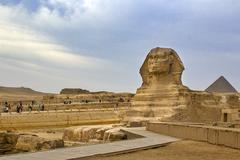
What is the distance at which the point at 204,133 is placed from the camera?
11.9 metres

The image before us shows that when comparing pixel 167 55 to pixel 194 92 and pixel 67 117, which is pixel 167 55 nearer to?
pixel 194 92

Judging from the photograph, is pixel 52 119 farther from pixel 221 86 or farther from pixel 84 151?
pixel 221 86

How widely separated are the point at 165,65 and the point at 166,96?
194 centimetres

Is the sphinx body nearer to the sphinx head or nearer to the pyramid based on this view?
the sphinx head

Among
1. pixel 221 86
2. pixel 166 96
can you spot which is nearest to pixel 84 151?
pixel 166 96

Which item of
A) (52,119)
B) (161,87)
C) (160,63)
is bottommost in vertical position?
(52,119)

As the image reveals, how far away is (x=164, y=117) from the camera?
77.7 feet

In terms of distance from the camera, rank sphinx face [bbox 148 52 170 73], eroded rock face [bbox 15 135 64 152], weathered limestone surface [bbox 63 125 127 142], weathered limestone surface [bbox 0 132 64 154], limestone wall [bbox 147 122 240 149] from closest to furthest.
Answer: limestone wall [bbox 147 122 240 149]
eroded rock face [bbox 15 135 64 152]
weathered limestone surface [bbox 0 132 64 154]
weathered limestone surface [bbox 63 125 127 142]
sphinx face [bbox 148 52 170 73]

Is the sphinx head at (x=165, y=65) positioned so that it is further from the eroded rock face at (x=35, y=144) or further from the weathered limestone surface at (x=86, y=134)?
the eroded rock face at (x=35, y=144)

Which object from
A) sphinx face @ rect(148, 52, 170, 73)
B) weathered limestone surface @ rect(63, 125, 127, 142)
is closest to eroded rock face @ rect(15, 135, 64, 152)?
weathered limestone surface @ rect(63, 125, 127, 142)

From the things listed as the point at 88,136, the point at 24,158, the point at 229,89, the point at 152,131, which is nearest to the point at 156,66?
the point at 88,136

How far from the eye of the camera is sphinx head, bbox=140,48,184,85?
25.5m

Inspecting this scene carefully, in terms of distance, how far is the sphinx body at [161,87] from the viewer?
975 inches

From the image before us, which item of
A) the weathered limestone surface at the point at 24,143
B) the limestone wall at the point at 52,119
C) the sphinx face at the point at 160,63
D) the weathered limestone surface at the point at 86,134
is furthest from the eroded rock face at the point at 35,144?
the limestone wall at the point at 52,119
